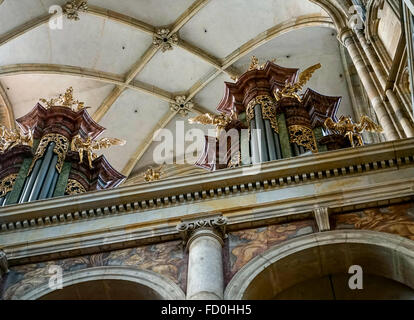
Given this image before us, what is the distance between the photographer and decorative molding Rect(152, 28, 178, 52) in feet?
64.4

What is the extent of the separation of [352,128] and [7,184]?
6102 millimetres

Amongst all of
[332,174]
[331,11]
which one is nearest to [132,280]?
[332,174]

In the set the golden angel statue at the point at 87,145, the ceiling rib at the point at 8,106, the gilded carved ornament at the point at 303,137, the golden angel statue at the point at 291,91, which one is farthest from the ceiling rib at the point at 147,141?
the gilded carved ornament at the point at 303,137

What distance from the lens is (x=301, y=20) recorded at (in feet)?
60.8

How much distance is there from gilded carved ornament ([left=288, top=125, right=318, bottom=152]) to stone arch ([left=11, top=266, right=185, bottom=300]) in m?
4.69

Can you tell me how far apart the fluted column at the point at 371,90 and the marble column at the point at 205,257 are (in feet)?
15.9

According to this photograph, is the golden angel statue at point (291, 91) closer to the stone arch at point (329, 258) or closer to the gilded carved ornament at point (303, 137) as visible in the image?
the gilded carved ornament at point (303, 137)

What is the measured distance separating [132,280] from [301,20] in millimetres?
11874

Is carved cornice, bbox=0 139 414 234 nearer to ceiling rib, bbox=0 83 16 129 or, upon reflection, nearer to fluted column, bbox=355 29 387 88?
fluted column, bbox=355 29 387 88

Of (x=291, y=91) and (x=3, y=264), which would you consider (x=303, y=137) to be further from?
(x=3, y=264)

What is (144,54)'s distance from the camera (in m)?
20.1

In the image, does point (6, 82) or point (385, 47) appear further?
point (6, 82)

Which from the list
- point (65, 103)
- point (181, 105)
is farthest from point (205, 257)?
point (181, 105)

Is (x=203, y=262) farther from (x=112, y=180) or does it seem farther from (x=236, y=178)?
(x=112, y=180)
